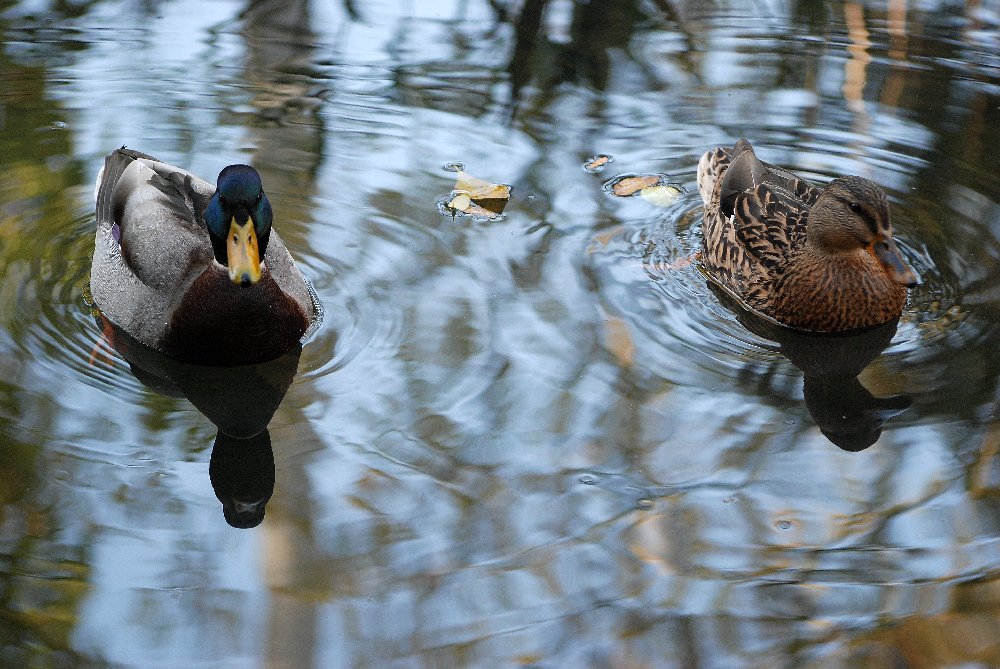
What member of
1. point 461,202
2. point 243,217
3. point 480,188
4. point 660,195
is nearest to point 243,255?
point 243,217

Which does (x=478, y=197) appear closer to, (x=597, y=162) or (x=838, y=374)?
(x=597, y=162)

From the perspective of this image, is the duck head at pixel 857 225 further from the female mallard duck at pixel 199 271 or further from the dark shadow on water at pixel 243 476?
the dark shadow on water at pixel 243 476

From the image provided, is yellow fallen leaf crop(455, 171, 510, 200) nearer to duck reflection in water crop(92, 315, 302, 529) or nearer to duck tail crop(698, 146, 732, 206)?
duck tail crop(698, 146, 732, 206)

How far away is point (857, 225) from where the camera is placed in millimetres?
5438

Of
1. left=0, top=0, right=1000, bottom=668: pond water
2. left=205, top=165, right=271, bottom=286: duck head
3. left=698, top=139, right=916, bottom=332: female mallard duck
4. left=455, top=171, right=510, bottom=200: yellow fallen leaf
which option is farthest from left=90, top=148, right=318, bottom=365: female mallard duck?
left=698, top=139, right=916, bottom=332: female mallard duck

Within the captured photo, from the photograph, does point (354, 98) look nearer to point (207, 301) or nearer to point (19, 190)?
point (19, 190)

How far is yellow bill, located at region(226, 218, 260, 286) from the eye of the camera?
5035 mm

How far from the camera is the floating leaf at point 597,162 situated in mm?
6738

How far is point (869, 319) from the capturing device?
5.52 meters

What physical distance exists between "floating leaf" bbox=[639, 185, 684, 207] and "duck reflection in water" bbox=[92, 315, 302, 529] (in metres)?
2.18

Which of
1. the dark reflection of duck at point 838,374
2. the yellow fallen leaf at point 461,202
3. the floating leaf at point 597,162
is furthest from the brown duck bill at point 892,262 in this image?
the yellow fallen leaf at point 461,202

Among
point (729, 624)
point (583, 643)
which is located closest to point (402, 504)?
point (583, 643)

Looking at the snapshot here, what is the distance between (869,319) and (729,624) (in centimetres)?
210

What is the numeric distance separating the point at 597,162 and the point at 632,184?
295 millimetres
